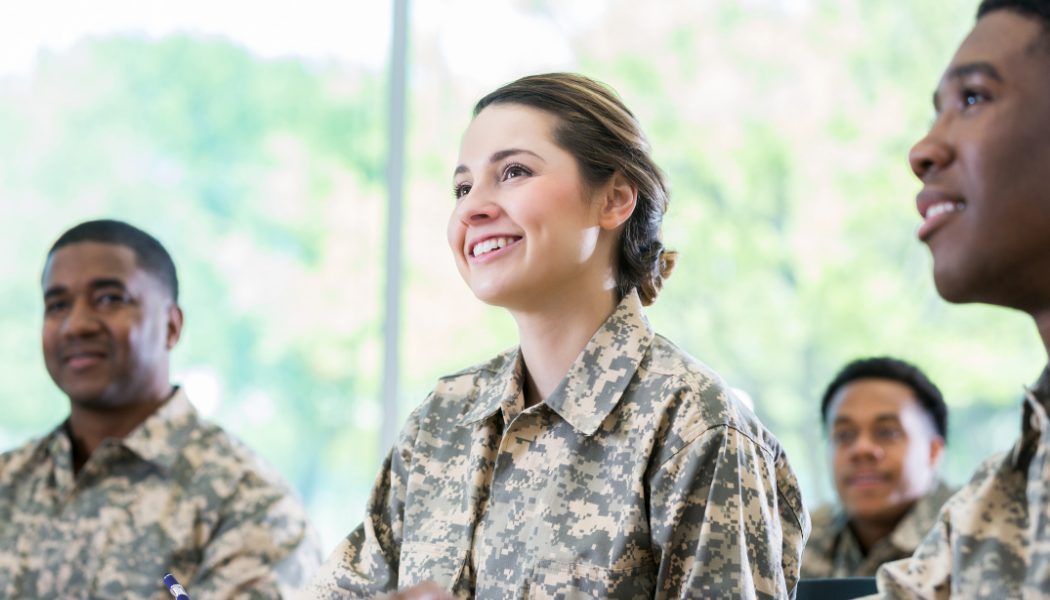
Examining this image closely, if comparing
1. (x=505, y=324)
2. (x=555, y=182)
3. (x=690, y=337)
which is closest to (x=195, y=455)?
(x=555, y=182)

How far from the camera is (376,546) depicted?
1986 millimetres

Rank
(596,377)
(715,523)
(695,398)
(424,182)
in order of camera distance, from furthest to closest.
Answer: (424,182), (596,377), (695,398), (715,523)

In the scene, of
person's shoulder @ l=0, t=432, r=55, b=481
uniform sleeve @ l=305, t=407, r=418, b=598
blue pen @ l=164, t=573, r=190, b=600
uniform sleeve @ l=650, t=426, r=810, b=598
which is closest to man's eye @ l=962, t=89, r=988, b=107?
uniform sleeve @ l=650, t=426, r=810, b=598

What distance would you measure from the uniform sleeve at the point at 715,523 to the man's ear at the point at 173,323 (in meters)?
1.49

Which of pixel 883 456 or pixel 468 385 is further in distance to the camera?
pixel 883 456

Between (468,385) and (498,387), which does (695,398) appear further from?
(468,385)

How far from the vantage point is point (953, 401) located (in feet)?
15.6

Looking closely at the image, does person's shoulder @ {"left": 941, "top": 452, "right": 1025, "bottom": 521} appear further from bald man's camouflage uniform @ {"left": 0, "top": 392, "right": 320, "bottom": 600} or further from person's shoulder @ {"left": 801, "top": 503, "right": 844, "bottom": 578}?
person's shoulder @ {"left": 801, "top": 503, "right": 844, "bottom": 578}

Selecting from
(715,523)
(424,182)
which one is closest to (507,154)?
(715,523)

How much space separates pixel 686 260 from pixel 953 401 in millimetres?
1158

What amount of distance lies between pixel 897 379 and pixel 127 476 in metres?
1.99

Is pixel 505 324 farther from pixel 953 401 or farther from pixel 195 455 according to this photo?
pixel 195 455

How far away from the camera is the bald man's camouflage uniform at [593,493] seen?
1.68 metres

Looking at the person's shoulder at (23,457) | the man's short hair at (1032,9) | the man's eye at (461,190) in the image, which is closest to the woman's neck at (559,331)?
the man's eye at (461,190)
